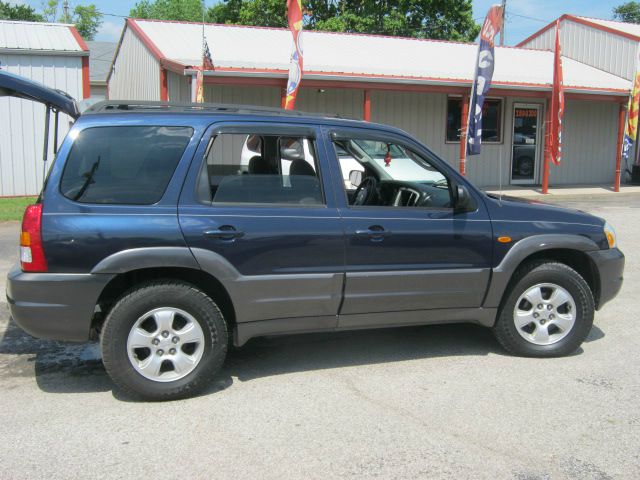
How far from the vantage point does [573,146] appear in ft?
65.5

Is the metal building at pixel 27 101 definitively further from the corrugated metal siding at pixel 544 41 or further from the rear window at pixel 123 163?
the corrugated metal siding at pixel 544 41

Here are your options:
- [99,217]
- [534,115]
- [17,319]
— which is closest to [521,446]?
[99,217]

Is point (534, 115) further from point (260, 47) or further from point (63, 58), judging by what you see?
point (63, 58)

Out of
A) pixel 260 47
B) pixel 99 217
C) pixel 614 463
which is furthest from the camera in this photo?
pixel 260 47

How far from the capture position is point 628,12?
202 ft

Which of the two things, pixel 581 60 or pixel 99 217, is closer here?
pixel 99 217

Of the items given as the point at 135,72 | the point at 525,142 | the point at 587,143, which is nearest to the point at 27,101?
the point at 135,72

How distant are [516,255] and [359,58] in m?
13.9

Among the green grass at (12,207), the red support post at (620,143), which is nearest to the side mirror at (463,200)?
the green grass at (12,207)

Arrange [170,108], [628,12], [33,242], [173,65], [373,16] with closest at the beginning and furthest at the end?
[33,242] < [170,108] < [173,65] < [373,16] < [628,12]

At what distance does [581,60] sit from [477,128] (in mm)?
14144

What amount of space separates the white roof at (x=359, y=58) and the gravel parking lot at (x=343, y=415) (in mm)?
10026

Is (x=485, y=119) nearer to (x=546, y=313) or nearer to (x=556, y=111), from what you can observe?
(x=556, y=111)

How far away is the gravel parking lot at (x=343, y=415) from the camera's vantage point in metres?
3.36
